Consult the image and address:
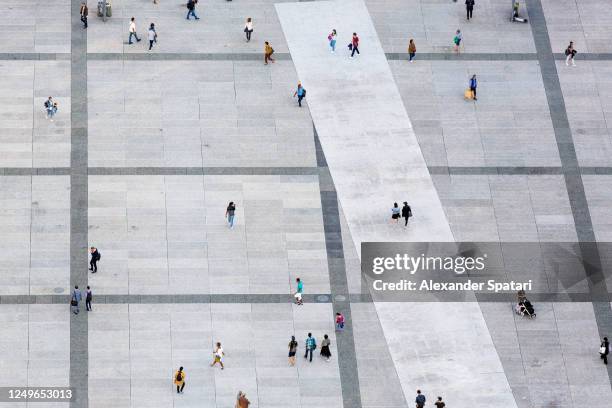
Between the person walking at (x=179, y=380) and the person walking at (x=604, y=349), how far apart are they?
1692cm

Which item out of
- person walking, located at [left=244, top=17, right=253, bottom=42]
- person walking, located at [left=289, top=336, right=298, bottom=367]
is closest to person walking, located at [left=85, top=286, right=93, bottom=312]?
person walking, located at [left=289, top=336, right=298, bottom=367]

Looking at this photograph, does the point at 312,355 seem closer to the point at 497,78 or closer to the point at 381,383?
the point at 381,383

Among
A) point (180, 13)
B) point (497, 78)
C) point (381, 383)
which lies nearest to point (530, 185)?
point (497, 78)

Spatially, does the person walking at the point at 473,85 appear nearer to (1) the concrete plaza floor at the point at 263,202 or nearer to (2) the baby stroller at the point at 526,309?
(1) the concrete plaza floor at the point at 263,202

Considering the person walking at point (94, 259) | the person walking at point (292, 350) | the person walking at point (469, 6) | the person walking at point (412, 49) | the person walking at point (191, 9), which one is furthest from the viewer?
the person walking at point (469, 6)

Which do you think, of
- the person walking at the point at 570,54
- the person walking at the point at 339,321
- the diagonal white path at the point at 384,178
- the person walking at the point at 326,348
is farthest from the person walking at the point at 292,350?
the person walking at the point at 570,54

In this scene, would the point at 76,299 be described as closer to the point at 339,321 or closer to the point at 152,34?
the point at 339,321

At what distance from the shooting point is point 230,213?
77.4m

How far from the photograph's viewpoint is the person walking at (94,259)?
2961 inches

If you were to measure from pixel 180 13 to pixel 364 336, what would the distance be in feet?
67.9

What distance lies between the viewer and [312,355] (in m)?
73.8

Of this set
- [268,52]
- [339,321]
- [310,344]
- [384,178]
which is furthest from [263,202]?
[268,52]

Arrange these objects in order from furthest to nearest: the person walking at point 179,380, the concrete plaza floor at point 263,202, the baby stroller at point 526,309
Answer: the baby stroller at point 526,309, the concrete plaza floor at point 263,202, the person walking at point 179,380

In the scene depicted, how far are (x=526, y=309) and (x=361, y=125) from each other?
12440mm
